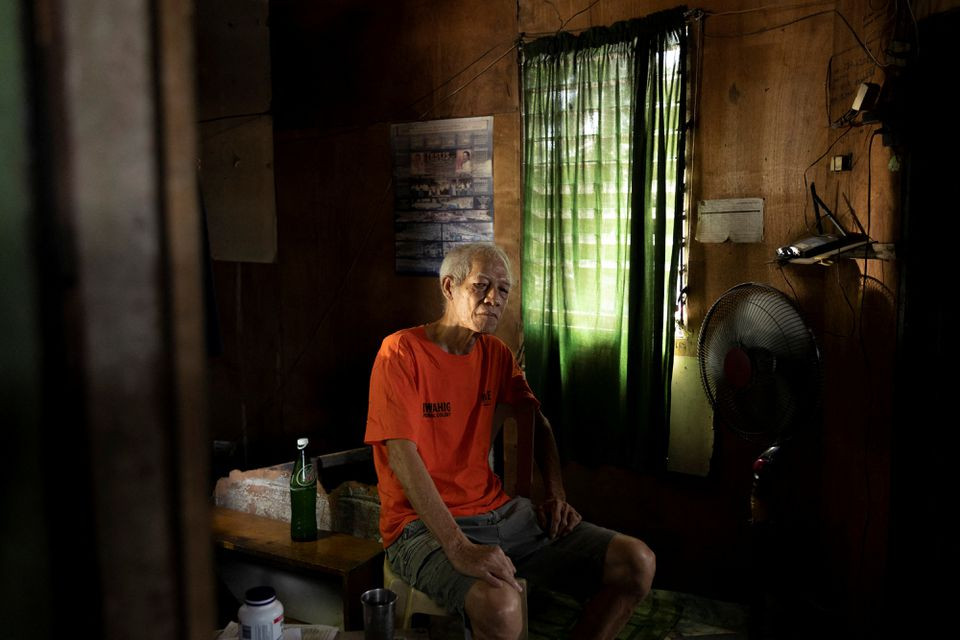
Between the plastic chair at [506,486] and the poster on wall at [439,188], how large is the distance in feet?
3.54

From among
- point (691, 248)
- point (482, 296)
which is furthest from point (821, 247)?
point (482, 296)

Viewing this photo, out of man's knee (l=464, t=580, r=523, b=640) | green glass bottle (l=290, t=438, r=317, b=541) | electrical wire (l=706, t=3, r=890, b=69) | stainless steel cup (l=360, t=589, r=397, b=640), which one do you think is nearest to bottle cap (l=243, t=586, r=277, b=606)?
stainless steel cup (l=360, t=589, r=397, b=640)

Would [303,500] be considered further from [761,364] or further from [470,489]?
[761,364]

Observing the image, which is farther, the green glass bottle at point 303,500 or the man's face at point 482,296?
the green glass bottle at point 303,500

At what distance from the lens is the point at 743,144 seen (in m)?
3.18

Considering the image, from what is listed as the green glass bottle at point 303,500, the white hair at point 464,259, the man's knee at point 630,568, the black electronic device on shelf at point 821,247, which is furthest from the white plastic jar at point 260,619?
the black electronic device on shelf at point 821,247

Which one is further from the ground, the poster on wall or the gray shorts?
the poster on wall

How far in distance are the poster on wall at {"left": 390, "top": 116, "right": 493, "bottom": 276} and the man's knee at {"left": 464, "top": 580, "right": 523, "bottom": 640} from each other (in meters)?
2.14

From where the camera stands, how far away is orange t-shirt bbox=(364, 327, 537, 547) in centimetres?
241

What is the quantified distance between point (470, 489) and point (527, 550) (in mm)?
290

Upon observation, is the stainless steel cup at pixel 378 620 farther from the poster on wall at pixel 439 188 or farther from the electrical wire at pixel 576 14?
the electrical wire at pixel 576 14

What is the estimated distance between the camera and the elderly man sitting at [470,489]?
7.38 feet

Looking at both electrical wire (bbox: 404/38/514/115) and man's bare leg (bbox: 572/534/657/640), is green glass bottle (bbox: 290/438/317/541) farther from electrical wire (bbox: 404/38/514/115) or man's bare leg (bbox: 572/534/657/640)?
electrical wire (bbox: 404/38/514/115)

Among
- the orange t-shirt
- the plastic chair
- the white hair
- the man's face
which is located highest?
the white hair
